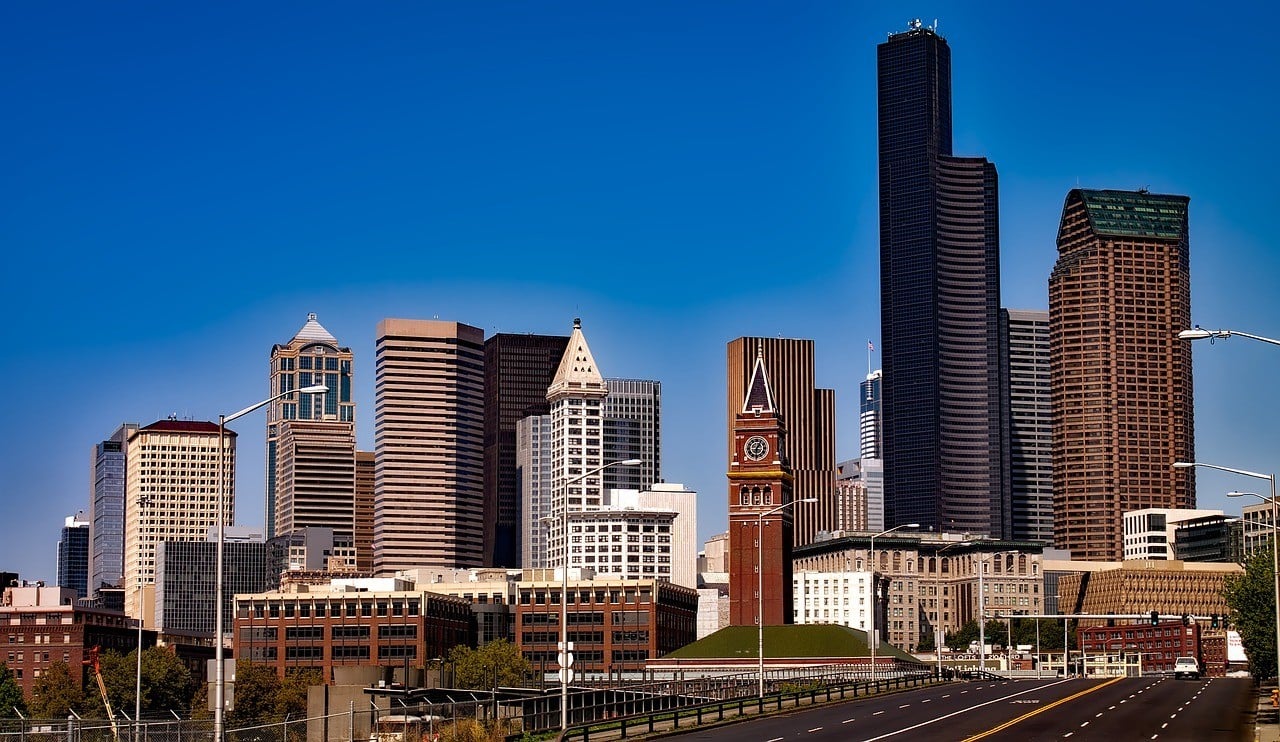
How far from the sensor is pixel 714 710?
268 feet

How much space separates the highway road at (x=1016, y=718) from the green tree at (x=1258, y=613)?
535 inches

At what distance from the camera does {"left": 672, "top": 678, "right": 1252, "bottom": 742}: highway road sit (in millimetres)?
69625

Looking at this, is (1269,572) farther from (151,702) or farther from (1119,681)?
(151,702)

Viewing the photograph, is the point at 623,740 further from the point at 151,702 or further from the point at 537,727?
the point at 151,702

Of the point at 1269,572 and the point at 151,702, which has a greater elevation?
the point at 1269,572

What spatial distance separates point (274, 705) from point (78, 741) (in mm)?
125256

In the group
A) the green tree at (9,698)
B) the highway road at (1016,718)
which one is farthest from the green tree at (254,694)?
the highway road at (1016,718)

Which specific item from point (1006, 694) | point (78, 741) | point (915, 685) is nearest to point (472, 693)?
point (78, 741)

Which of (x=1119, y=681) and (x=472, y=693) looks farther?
(x=1119, y=681)

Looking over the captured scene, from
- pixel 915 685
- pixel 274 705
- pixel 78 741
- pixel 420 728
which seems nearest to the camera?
pixel 78 741

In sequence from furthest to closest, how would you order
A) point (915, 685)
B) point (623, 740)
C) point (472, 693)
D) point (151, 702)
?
point (151, 702), point (915, 685), point (472, 693), point (623, 740)

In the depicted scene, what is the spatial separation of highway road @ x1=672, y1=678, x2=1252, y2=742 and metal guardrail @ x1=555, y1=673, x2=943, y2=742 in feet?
4.21

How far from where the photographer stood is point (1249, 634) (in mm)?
124688

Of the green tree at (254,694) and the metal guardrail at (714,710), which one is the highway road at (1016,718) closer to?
the metal guardrail at (714,710)
